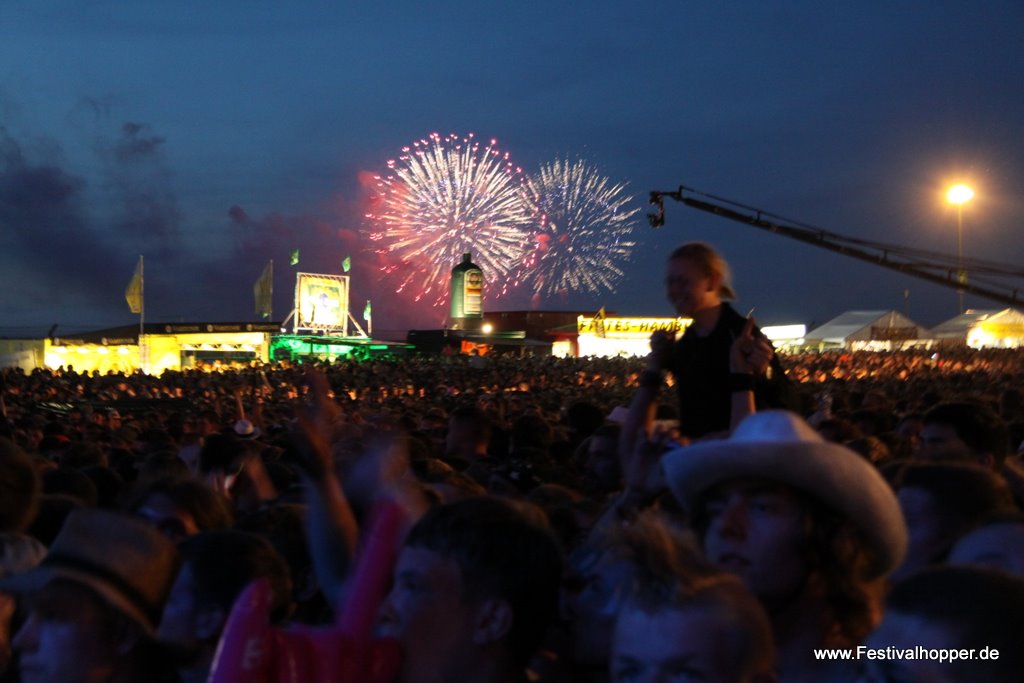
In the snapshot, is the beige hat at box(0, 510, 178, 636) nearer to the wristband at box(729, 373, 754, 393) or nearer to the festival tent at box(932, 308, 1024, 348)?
the wristband at box(729, 373, 754, 393)

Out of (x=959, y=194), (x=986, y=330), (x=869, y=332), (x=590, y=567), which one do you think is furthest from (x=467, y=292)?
(x=590, y=567)

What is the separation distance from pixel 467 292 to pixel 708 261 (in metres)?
71.4

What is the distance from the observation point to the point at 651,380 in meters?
4.62

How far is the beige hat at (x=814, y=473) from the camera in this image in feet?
8.73

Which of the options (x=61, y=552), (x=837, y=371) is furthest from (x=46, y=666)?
(x=837, y=371)

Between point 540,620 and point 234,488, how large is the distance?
15.2 feet

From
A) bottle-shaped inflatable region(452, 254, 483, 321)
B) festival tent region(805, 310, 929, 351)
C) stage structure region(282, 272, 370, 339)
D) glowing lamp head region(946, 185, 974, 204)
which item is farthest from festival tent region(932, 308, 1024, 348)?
stage structure region(282, 272, 370, 339)

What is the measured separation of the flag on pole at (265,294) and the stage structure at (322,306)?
397 inches

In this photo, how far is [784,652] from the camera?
103 inches

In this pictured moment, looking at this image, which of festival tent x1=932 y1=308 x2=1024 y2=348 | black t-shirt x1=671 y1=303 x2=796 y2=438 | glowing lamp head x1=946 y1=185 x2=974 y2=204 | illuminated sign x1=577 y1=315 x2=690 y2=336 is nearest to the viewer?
black t-shirt x1=671 y1=303 x2=796 y2=438

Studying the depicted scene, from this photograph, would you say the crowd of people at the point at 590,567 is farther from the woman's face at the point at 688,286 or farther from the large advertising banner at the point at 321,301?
the large advertising banner at the point at 321,301

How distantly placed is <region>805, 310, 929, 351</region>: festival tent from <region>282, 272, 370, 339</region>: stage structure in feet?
94.6

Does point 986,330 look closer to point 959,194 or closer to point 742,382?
point 959,194

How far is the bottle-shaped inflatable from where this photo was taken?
249ft
